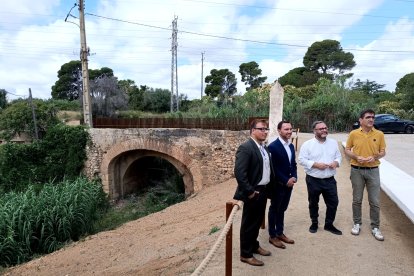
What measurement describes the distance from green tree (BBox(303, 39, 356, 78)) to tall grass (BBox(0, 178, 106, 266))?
36773 mm

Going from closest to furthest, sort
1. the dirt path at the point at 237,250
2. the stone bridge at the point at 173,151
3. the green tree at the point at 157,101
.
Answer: the dirt path at the point at 237,250, the stone bridge at the point at 173,151, the green tree at the point at 157,101

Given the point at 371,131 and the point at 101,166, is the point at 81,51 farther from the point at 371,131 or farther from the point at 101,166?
the point at 371,131

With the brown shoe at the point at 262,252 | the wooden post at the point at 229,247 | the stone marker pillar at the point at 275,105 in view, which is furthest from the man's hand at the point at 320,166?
the stone marker pillar at the point at 275,105

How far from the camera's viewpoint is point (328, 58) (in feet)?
136

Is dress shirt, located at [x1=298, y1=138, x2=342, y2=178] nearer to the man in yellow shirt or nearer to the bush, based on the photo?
the man in yellow shirt

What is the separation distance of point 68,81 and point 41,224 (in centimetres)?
3597

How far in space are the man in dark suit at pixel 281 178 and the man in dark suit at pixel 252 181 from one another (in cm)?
33

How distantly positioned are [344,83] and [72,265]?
69.5 feet

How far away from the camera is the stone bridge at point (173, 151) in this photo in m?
12.8

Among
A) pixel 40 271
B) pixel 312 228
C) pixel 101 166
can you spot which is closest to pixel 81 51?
pixel 101 166

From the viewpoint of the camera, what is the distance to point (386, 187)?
6082 millimetres

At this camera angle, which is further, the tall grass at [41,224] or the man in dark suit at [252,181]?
the tall grass at [41,224]

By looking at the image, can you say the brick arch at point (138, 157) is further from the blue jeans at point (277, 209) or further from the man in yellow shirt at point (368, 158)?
the man in yellow shirt at point (368, 158)

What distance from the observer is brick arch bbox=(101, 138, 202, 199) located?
1312 centimetres
